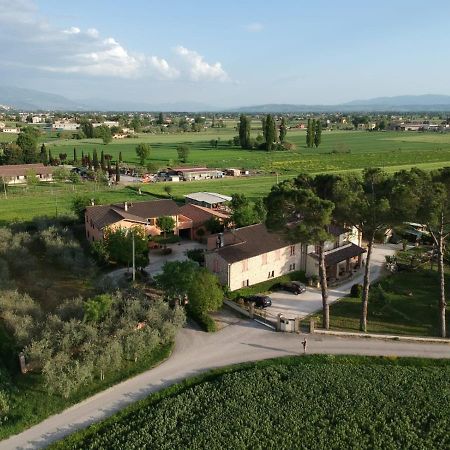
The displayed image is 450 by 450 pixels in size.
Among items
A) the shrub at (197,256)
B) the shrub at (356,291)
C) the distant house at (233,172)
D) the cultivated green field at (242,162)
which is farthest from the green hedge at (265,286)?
the distant house at (233,172)

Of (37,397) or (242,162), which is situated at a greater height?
(242,162)

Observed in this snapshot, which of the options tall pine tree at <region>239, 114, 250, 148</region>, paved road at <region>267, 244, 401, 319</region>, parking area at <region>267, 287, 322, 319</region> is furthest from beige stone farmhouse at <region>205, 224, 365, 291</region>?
tall pine tree at <region>239, 114, 250, 148</region>

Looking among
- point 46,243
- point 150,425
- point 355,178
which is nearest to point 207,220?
point 46,243

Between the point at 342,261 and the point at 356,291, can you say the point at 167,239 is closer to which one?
the point at 342,261

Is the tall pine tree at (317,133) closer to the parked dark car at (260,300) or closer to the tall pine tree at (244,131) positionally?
the tall pine tree at (244,131)

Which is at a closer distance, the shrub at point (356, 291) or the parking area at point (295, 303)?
the parking area at point (295, 303)

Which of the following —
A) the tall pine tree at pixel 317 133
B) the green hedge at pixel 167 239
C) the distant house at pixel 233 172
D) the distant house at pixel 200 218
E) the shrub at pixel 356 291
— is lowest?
the shrub at pixel 356 291

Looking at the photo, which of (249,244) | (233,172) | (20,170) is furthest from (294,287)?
(20,170)
